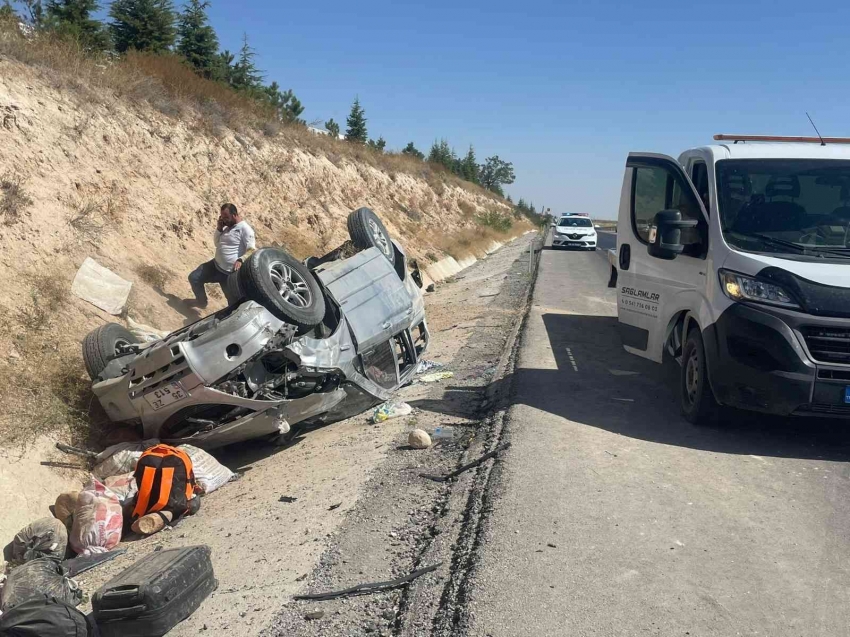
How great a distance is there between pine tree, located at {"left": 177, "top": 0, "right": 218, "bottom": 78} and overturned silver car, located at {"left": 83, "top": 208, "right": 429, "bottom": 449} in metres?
20.4

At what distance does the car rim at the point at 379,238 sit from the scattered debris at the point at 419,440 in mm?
3176

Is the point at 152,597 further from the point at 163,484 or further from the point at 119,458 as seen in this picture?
the point at 119,458

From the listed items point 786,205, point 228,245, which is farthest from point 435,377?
point 786,205

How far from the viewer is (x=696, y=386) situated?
625 centimetres

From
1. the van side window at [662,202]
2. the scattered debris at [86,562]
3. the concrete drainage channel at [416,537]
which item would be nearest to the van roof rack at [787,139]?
the van side window at [662,202]

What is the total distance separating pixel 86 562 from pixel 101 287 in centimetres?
535

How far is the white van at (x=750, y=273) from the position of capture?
530 centimetres

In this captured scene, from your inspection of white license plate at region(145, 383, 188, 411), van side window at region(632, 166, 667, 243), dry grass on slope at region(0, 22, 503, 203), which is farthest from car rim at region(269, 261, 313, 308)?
dry grass on slope at region(0, 22, 503, 203)

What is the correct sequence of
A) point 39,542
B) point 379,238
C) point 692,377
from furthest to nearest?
point 379,238, point 692,377, point 39,542

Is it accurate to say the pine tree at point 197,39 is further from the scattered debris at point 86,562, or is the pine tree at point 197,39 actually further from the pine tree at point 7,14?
the scattered debris at point 86,562

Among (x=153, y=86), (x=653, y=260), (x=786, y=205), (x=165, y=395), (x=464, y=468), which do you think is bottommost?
(x=464, y=468)

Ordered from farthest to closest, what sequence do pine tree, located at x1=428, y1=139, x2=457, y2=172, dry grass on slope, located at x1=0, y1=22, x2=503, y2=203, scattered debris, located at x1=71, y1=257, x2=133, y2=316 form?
pine tree, located at x1=428, y1=139, x2=457, y2=172 < dry grass on slope, located at x1=0, y1=22, x2=503, y2=203 < scattered debris, located at x1=71, y1=257, x2=133, y2=316

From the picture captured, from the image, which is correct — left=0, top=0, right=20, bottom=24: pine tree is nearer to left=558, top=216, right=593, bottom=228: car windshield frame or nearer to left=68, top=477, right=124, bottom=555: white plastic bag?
left=68, top=477, right=124, bottom=555: white plastic bag

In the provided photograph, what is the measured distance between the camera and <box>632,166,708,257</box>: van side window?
6.39m
